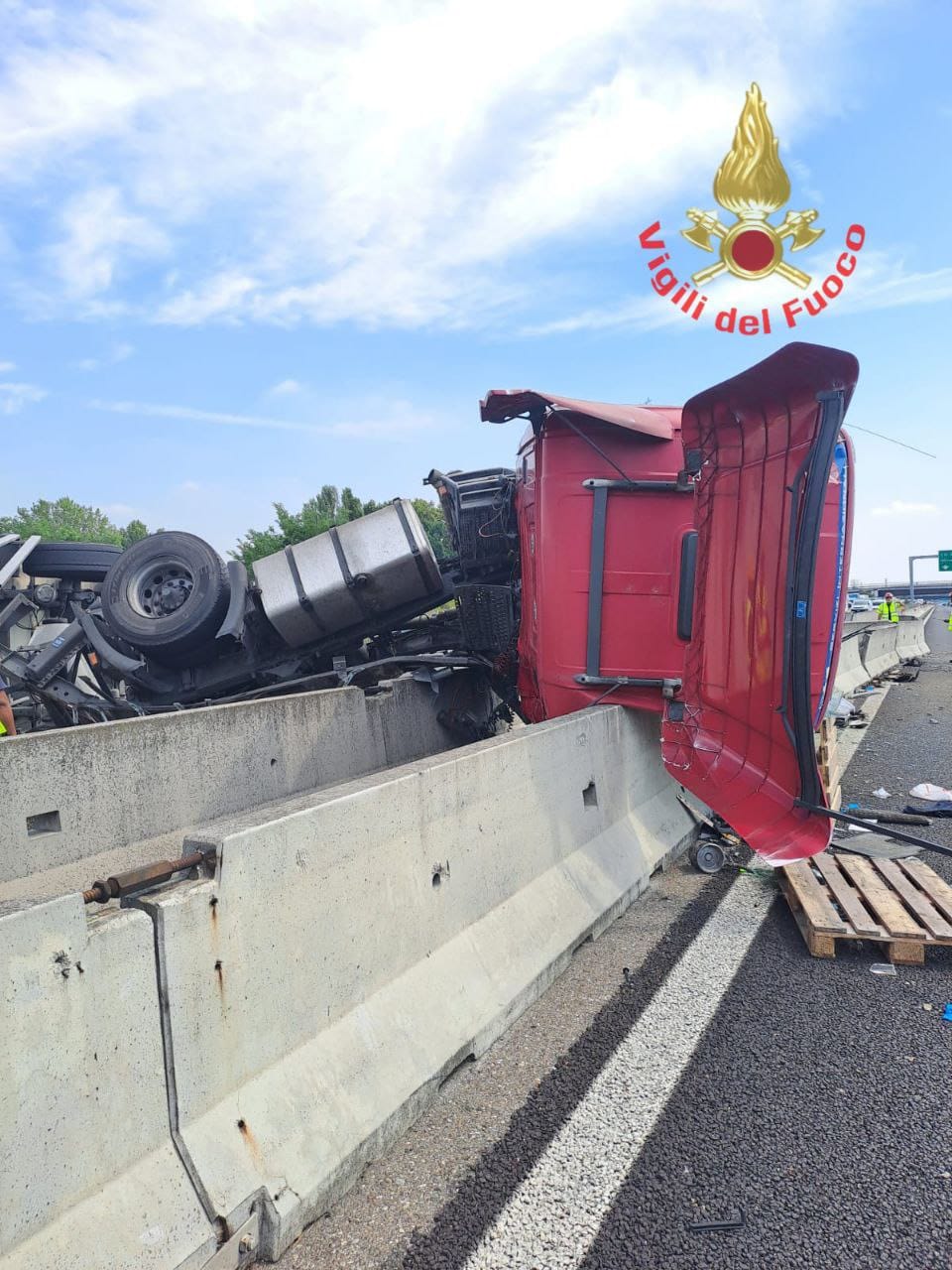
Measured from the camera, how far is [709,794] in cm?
468

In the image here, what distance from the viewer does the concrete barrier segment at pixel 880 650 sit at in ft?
58.1

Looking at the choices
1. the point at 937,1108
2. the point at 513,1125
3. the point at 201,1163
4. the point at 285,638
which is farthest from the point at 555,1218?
the point at 285,638

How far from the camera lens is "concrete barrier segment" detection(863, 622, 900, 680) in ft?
58.1

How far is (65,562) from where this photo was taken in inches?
416

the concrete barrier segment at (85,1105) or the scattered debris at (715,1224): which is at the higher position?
the concrete barrier segment at (85,1105)

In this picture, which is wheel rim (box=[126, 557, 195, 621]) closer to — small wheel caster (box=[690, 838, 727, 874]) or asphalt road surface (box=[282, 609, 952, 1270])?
small wheel caster (box=[690, 838, 727, 874])

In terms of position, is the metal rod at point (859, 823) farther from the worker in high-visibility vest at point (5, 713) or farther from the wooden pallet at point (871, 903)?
the worker in high-visibility vest at point (5, 713)

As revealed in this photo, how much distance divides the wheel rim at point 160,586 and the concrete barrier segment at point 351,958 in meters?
4.77

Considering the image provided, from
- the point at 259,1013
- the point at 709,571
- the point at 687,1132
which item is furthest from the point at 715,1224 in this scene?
the point at 709,571

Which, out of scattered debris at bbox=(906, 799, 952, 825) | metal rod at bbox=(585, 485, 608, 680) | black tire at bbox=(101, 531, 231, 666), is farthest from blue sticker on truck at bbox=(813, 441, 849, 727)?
black tire at bbox=(101, 531, 231, 666)

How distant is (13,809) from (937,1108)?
384 cm

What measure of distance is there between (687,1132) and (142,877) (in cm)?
181

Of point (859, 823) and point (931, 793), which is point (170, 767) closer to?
point (859, 823)

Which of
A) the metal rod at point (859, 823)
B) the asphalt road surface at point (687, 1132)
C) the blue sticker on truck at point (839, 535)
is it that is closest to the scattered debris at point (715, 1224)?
the asphalt road surface at point (687, 1132)
